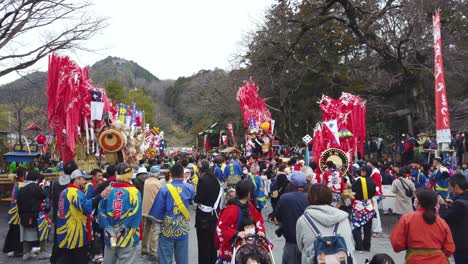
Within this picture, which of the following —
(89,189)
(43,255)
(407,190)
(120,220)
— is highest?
(89,189)

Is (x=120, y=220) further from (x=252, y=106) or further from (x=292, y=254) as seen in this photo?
(x=252, y=106)

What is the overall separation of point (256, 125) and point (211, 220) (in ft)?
53.7

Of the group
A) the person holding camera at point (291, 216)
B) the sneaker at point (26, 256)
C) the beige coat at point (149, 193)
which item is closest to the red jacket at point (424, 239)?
the person holding camera at point (291, 216)

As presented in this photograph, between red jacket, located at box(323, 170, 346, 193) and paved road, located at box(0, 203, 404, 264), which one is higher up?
red jacket, located at box(323, 170, 346, 193)

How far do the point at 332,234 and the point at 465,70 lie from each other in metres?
22.0

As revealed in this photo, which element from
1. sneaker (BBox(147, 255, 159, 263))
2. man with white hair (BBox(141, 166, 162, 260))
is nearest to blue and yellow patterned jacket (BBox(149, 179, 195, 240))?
man with white hair (BBox(141, 166, 162, 260))

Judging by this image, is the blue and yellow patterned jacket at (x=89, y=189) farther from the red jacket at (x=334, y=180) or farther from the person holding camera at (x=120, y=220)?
the red jacket at (x=334, y=180)

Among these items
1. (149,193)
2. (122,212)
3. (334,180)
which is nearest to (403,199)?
(334,180)

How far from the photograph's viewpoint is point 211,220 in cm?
608

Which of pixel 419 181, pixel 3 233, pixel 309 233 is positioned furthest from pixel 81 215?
pixel 419 181

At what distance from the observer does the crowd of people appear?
12.9ft

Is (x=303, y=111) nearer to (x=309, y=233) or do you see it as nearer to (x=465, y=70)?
(x=465, y=70)

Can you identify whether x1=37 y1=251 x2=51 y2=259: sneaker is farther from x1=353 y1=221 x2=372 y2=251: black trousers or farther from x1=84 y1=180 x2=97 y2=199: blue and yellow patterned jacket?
x1=353 y1=221 x2=372 y2=251: black trousers

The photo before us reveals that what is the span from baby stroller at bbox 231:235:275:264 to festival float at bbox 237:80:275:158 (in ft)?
55.2
